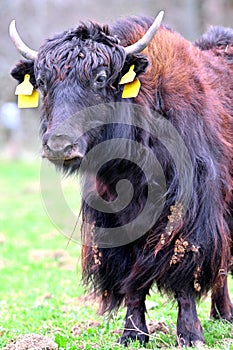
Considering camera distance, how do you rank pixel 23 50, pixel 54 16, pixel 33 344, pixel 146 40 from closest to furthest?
pixel 33 344 → pixel 146 40 → pixel 23 50 → pixel 54 16

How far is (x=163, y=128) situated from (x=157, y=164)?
27 cm

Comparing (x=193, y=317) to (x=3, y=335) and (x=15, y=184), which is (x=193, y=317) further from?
(x=15, y=184)

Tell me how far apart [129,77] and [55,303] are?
3.12m

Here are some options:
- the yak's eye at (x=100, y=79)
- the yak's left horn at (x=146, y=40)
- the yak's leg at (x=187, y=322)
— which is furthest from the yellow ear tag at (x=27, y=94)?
the yak's leg at (x=187, y=322)

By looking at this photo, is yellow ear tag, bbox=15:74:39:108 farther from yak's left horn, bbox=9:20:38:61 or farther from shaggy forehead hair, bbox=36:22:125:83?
shaggy forehead hair, bbox=36:22:125:83

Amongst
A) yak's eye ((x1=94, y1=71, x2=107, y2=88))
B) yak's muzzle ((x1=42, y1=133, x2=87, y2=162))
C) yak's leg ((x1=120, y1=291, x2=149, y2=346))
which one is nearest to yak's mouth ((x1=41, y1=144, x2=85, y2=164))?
yak's muzzle ((x1=42, y1=133, x2=87, y2=162))

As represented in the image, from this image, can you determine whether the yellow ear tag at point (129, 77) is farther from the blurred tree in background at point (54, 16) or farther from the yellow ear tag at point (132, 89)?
the blurred tree in background at point (54, 16)

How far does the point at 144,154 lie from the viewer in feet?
17.0

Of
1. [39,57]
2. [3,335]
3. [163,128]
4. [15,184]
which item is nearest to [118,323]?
[3,335]

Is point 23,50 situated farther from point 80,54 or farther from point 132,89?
point 132,89

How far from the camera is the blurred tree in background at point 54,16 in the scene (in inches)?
1099

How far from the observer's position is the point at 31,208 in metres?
15.7

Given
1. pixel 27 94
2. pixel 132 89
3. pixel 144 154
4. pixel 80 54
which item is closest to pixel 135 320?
pixel 144 154

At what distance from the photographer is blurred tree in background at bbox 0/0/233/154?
27922 millimetres
